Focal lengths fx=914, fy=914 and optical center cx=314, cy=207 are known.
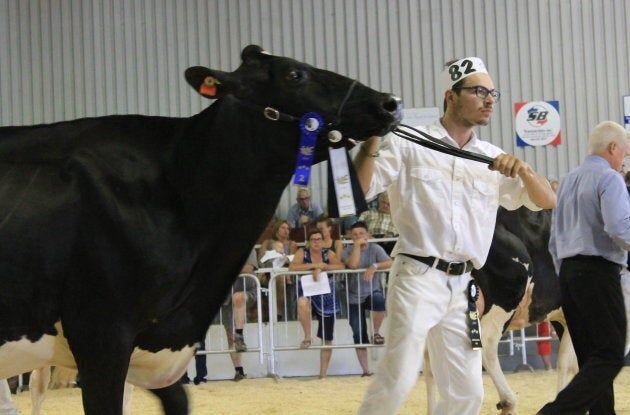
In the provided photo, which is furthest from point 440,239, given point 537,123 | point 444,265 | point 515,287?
point 537,123

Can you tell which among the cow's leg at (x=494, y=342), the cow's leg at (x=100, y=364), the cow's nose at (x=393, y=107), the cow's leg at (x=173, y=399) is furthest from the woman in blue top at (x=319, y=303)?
the cow's leg at (x=100, y=364)

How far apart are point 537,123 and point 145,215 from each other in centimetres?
1253

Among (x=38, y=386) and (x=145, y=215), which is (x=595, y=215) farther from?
(x=38, y=386)

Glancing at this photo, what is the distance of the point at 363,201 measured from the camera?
4066 millimetres

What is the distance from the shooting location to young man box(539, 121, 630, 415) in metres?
5.68

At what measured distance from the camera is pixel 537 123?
15391 millimetres

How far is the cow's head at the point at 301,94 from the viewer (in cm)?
387

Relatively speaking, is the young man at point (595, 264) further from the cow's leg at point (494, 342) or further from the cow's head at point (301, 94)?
the cow's head at point (301, 94)

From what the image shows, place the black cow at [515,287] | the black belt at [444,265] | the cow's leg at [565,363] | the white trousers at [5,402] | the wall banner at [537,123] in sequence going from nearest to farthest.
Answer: the black belt at [444,265], the white trousers at [5,402], the black cow at [515,287], the cow's leg at [565,363], the wall banner at [537,123]

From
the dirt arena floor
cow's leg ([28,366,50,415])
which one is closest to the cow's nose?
the dirt arena floor

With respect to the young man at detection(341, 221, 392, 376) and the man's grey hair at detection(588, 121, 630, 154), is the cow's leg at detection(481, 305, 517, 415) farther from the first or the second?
the young man at detection(341, 221, 392, 376)

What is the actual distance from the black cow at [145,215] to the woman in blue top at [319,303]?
21.1 feet

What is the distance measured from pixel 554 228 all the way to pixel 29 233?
4023 mm

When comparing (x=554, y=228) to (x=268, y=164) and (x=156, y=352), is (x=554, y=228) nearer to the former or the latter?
(x=268, y=164)
